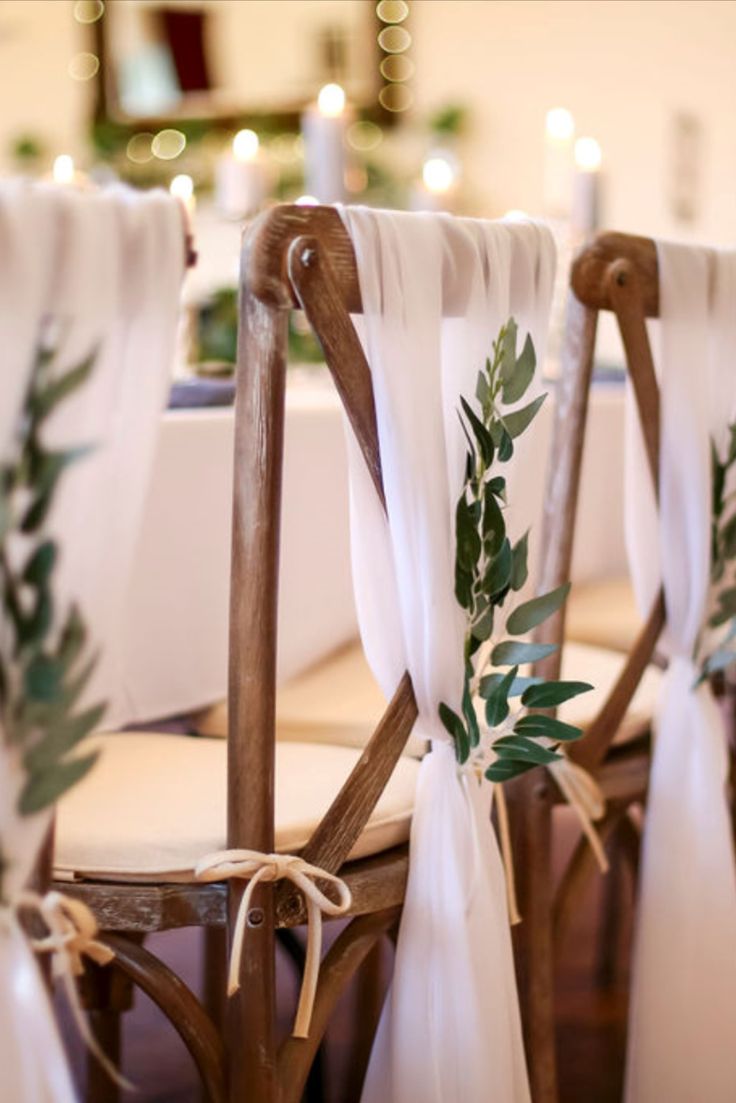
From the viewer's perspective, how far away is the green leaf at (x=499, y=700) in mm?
1189

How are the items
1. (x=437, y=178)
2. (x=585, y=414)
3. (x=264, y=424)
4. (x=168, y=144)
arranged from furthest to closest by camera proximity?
(x=168, y=144), (x=437, y=178), (x=585, y=414), (x=264, y=424)

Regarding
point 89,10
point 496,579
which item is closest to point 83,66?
point 89,10

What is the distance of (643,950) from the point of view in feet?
4.88

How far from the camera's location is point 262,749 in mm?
1103

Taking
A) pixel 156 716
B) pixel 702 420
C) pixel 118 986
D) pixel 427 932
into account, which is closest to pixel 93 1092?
pixel 118 986

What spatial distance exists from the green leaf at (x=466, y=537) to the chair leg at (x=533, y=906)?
0.32 meters

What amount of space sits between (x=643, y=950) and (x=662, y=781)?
171 mm

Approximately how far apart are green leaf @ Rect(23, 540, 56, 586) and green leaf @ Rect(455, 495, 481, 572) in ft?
1.43

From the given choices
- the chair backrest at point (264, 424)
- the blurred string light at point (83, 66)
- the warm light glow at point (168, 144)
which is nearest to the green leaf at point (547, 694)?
the chair backrest at point (264, 424)

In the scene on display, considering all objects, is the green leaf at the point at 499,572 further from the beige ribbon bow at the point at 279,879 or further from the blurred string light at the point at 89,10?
the blurred string light at the point at 89,10

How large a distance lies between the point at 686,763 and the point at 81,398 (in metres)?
0.85

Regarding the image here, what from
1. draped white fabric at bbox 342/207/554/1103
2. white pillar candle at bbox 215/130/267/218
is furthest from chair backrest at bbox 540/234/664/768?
white pillar candle at bbox 215/130/267/218

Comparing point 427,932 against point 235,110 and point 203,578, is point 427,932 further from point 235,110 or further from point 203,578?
point 235,110

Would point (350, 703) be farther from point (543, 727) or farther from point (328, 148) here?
point (328, 148)
